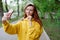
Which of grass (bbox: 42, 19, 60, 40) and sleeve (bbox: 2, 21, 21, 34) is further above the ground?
sleeve (bbox: 2, 21, 21, 34)

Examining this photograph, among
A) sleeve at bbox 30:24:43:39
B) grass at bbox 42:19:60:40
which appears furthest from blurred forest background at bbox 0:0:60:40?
sleeve at bbox 30:24:43:39

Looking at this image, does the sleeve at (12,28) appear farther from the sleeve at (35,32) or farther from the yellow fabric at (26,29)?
the sleeve at (35,32)

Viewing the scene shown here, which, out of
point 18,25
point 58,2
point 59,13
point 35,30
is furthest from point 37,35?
point 58,2

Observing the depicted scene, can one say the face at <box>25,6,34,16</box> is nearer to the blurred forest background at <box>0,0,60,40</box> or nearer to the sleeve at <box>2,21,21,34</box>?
the sleeve at <box>2,21,21,34</box>

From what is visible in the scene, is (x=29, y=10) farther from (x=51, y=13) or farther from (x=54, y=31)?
(x=51, y=13)

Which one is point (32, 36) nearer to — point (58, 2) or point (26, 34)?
point (26, 34)

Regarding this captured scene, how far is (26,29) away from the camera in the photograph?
346 centimetres

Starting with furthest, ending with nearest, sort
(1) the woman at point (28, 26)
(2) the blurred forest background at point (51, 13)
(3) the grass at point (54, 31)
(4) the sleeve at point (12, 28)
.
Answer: (3) the grass at point (54, 31) → (2) the blurred forest background at point (51, 13) → (4) the sleeve at point (12, 28) → (1) the woman at point (28, 26)

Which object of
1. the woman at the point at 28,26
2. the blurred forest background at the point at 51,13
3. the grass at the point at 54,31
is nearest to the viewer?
the woman at the point at 28,26

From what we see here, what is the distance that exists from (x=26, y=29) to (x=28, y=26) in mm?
54

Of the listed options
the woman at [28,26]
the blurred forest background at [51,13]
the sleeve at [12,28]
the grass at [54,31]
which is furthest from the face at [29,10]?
the grass at [54,31]

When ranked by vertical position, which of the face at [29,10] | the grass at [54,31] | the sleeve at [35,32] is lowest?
the grass at [54,31]

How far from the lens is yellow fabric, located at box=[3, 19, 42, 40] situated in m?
3.41

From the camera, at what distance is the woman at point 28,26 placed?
340 cm
